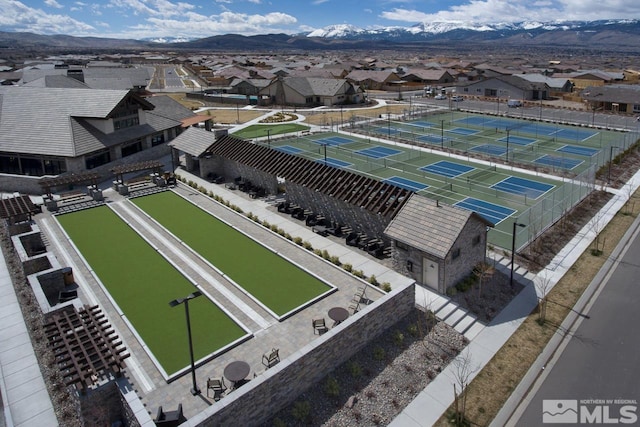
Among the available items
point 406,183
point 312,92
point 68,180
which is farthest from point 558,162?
point 312,92

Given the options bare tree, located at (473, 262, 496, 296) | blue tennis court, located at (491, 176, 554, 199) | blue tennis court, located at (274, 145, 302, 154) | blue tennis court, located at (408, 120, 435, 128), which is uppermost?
blue tennis court, located at (408, 120, 435, 128)

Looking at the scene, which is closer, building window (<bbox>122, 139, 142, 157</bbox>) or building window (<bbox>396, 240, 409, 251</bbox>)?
building window (<bbox>396, 240, 409, 251</bbox>)

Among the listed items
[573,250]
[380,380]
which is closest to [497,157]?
[573,250]

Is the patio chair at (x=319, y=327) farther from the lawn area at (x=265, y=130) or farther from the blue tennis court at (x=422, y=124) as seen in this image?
the blue tennis court at (x=422, y=124)

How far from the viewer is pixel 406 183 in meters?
38.7

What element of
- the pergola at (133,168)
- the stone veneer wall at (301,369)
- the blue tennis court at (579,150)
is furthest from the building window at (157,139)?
the blue tennis court at (579,150)

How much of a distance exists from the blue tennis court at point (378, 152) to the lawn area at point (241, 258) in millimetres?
21342

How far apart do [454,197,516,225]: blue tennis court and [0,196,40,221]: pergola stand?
1144 inches

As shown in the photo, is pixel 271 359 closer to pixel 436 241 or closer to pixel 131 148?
pixel 436 241

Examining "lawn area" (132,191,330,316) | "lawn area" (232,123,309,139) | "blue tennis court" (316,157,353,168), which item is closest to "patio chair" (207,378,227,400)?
"lawn area" (132,191,330,316)

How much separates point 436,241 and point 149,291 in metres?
→ 13.8

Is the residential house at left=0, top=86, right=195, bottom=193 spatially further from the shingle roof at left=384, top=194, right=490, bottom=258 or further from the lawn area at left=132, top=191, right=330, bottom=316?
the shingle roof at left=384, top=194, right=490, bottom=258

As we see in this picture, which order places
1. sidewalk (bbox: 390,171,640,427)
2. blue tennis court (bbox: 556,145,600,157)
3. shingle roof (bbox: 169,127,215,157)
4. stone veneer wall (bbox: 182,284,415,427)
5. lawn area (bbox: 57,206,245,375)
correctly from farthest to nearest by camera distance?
1. blue tennis court (bbox: 556,145,600,157)
2. shingle roof (bbox: 169,127,215,157)
3. lawn area (bbox: 57,206,245,375)
4. sidewalk (bbox: 390,171,640,427)
5. stone veneer wall (bbox: 182,284,415,427)

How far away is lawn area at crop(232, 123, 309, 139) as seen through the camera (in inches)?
2366
